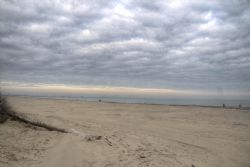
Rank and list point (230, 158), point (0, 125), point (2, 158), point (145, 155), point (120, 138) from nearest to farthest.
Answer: point (2, 158) → point (145, 155) → point (230, 158) → point (120, 138) → point (0, 125)

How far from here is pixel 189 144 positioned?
931 cm

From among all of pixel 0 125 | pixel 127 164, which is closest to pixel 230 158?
pixel 127 164

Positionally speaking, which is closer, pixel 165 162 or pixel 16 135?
pixel 165 162

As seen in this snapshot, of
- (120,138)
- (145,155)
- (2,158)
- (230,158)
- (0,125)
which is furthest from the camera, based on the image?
(0,125)

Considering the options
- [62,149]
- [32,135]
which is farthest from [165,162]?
[32,135]

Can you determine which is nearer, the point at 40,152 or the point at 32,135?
the point at 40,152

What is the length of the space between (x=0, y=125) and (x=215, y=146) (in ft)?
28.1

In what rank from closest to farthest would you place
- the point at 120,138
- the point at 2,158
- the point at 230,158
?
the point at 2,158 → the point at 230,158 → the point at 120,138

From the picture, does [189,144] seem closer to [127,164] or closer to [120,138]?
[120,138]

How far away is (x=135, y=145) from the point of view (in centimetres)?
830

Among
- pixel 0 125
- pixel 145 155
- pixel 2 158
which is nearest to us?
pixel 2 158

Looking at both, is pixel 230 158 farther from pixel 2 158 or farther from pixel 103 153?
pixel 2 158

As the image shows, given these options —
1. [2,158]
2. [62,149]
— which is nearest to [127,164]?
[62,149]

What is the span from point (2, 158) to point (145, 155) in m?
3.92
